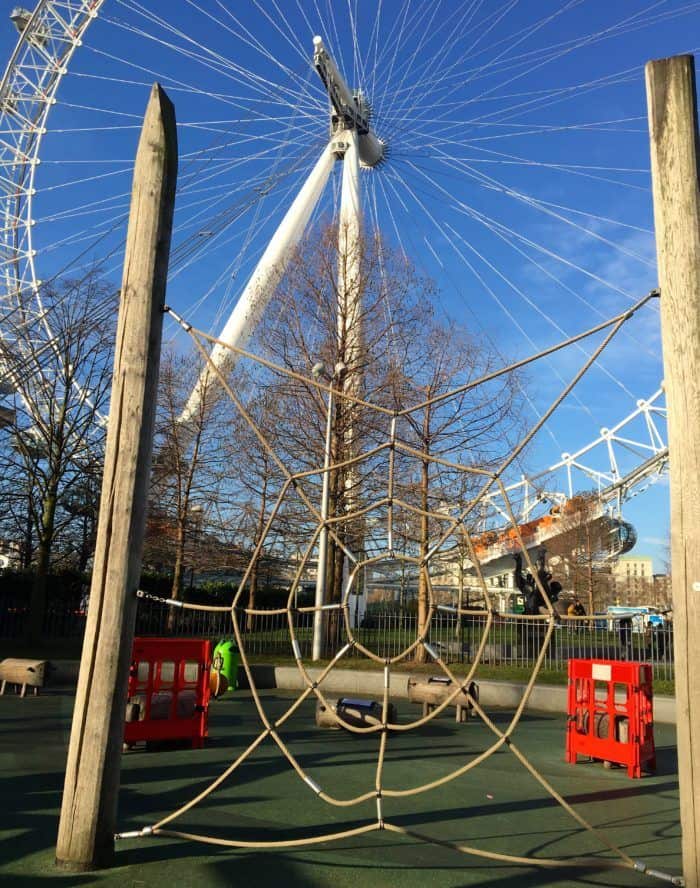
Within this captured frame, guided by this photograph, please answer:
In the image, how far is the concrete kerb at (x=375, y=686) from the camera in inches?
547

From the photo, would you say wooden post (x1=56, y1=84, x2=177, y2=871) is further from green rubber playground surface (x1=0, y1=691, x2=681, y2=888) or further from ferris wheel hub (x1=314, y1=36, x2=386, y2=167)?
ferris wheel hub (x1=314, y1=36, x2=386, y2=167)

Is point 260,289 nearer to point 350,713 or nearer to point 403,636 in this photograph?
point 403,636

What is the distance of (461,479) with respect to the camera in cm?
2139

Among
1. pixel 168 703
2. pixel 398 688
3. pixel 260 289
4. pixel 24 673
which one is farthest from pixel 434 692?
pixel 260 289

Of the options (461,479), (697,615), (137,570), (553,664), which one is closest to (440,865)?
(697,615)

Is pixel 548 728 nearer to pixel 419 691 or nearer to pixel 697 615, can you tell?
pixel 419 691

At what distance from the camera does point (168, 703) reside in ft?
30.4

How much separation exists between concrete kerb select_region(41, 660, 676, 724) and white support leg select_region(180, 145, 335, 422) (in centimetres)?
950

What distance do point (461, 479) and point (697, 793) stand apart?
57.3 feet

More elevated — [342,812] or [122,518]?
[122,518]

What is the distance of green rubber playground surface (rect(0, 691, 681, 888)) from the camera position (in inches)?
188

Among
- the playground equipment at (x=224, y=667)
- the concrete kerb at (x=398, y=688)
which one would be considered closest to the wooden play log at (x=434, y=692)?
the concrete kerb at (x=398, y=688)

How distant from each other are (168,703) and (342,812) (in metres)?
3.63

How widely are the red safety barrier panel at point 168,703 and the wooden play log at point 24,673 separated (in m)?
4.11
